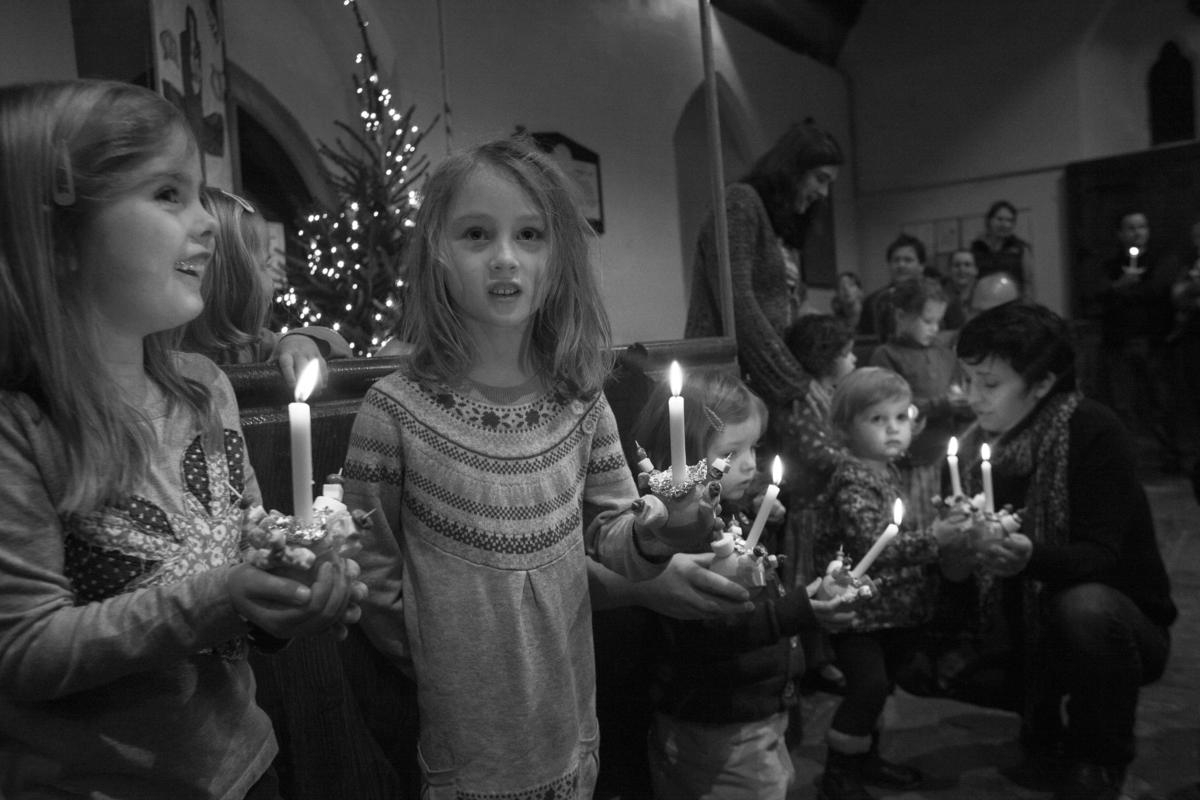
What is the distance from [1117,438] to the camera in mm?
2314

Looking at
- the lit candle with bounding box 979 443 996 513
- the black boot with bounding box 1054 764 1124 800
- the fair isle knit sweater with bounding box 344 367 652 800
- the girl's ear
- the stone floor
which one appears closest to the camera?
the fair isle knit sweater with bounding box 344 367 652 800

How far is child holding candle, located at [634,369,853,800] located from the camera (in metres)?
1.76

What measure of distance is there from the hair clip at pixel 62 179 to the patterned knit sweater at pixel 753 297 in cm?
236

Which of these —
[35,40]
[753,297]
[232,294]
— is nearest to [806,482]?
[753,297]

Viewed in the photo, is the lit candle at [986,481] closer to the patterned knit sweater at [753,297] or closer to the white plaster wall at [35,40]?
the patterned knit sweater at [753,297]

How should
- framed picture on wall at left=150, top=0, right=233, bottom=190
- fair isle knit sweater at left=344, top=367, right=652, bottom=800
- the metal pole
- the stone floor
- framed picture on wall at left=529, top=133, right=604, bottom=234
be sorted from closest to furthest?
fair isle knit sweater at left=344, top=367, right=652, bottom=800, the stone floor, the metal pole, framed picture on wall at left=150, top=0, right=233, bottom=190, framed picture on wall at left=529, top=133, right=604, bottom=234

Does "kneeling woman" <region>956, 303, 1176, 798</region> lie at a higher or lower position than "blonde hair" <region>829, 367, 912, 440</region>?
lower

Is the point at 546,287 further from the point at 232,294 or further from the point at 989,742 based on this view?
the point at 989,742

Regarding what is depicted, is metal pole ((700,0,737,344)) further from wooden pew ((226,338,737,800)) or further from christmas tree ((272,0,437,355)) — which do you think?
wooden pew ((226,338,737,800))

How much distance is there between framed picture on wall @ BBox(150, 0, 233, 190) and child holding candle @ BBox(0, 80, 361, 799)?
97.7 inches

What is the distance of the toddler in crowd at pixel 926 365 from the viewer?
3.54 meters

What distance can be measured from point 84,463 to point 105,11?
126 inches

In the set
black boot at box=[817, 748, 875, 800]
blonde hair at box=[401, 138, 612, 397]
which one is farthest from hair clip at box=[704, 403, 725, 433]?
black boot at box=[817, 748, 875, 800]

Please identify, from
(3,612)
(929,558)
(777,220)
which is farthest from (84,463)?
(777,220)
